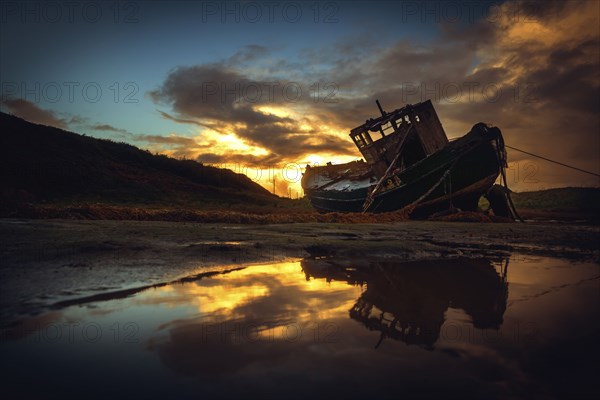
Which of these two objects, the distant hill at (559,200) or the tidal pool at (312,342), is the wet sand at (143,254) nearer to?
the tidal pool at (312,342)

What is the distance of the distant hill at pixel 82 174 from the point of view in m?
19.3

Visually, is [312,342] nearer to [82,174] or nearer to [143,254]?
[143,254]

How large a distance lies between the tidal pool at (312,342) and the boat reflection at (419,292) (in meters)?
0.02

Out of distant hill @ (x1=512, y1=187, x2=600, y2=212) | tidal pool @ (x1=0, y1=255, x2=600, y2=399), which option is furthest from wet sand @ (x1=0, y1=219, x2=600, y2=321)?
distant hill @ (x1=512, y1=187, x2=600, y2=212)

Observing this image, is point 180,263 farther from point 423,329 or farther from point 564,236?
point 564,236

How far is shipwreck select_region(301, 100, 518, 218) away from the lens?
1417 cm

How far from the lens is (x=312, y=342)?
1.74 metres

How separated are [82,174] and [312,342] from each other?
25.7 m

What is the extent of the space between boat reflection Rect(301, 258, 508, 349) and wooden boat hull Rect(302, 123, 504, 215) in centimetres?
1077

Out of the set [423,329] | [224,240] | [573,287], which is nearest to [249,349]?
[423,329]

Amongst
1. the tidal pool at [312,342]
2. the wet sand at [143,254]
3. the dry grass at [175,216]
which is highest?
the dry grass at [175,216]

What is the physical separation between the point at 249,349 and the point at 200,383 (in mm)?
355

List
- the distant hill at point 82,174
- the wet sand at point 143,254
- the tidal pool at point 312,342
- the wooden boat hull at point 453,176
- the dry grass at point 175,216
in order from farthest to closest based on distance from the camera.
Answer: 1. the distant hill at point 82,174
2. the wooden boat hull at point 453,176
3. the dry grass at point 175,216
4. the wet sand at point 143,254
5. the tidal pool at point 312,342

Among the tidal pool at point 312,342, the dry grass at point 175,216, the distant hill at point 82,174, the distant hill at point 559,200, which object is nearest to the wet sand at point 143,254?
the tidal pool at point 312,342
